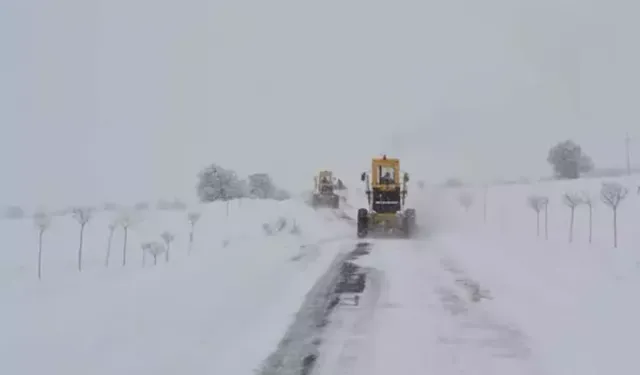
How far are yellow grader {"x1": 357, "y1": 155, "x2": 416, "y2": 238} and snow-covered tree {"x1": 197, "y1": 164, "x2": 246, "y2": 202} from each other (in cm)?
4599

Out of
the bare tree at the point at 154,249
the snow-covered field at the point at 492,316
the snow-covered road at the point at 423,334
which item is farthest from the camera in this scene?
the bare tree at the point at 154,249

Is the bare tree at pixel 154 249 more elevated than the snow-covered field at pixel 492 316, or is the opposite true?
the snow-covered field at pixel 492 316

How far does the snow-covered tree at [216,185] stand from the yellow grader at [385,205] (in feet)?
151

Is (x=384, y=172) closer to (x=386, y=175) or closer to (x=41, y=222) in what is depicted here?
(x=386, y=175)

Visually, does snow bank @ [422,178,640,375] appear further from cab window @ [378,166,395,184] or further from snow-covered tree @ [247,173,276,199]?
snow-covered tree @ [247,173,276,199]

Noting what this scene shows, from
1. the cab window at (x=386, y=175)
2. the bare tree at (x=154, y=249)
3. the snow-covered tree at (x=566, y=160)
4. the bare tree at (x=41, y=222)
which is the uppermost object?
the snow-covered tree at (x=566, y=160)

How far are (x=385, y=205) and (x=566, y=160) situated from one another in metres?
61.7

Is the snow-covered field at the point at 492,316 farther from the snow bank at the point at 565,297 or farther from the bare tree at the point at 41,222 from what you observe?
the bare tree at the point at 41,222

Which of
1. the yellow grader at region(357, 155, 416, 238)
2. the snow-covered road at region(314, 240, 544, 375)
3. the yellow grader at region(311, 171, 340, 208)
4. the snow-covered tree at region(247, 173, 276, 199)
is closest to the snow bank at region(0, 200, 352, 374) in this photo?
the snow-covered road at region(314, 240, 544, 375)

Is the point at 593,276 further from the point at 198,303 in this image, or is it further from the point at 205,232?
the point at 205,232

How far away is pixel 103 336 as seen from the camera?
24.6ft

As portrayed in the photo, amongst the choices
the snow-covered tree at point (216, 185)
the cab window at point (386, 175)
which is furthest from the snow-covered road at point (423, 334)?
the snow-covered tree at point (216, 185)

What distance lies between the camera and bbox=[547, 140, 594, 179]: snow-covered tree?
84625 millimetres

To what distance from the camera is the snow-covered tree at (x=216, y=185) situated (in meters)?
75.6
